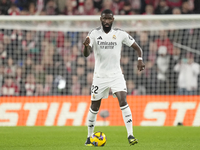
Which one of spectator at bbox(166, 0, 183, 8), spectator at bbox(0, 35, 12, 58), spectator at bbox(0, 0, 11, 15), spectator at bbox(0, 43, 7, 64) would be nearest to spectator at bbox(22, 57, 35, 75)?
spectator at bbox(0, 35, 12, 58)

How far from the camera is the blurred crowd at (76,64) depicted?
45.7 feet

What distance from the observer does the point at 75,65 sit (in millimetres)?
14172

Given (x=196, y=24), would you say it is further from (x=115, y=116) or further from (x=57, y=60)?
(x=57, y=60)

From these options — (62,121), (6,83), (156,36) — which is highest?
(156,36)

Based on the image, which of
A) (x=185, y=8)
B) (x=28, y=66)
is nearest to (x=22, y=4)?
(x=28, y=66)

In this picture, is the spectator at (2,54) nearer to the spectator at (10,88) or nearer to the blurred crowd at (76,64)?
the blurred crowd at (76,64)

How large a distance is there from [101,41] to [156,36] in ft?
22.9

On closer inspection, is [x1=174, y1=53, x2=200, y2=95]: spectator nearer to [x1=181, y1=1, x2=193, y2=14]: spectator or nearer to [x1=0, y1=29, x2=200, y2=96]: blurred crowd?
[x1=0, y1=29, x2=200, y2=96]: blurred crowd

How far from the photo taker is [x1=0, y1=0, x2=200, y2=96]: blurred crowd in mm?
13922

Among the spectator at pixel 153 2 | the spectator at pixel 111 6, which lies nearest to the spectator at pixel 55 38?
the spectator at pixel 111 6

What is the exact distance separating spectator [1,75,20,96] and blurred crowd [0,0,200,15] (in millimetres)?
3386

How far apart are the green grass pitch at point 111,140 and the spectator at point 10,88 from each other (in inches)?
126

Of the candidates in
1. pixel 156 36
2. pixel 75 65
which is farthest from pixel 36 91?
pixel 156 36

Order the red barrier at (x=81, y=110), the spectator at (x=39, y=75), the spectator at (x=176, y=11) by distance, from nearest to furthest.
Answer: the red barrier at (x=81, y=110), the spectator at (x=39, y=75), the spectator at (x=176, y=11)
